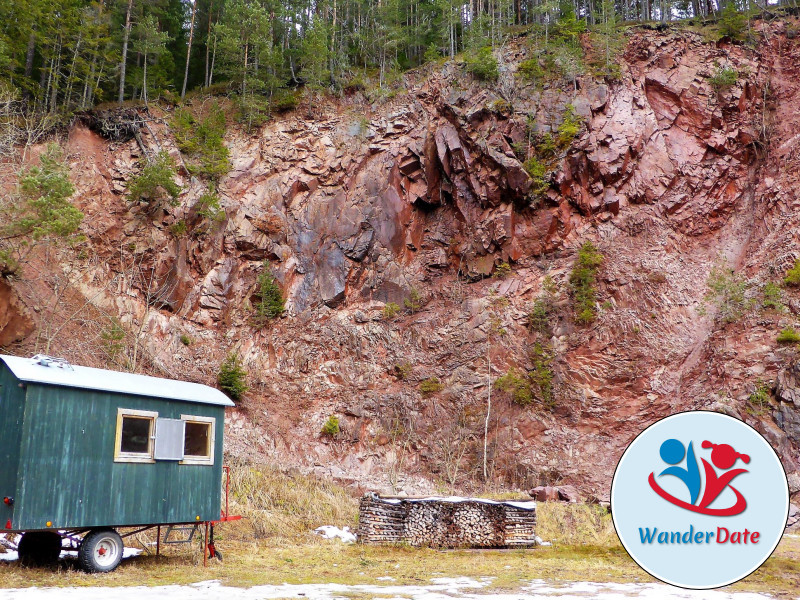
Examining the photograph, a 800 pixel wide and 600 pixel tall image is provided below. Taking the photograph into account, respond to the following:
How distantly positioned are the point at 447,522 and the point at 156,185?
20405mm

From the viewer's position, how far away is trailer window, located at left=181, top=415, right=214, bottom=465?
42.4ft

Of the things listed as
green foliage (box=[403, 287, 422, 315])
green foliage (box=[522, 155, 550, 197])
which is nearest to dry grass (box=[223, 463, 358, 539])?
green foliage (box=[403, 287, 422, 315])

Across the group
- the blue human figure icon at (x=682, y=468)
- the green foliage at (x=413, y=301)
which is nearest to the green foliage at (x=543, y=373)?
the green foliage at (x=413, y=301)

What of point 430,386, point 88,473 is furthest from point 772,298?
point 88,473

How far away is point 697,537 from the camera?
22.1 feet

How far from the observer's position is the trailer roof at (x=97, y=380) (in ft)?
35.3

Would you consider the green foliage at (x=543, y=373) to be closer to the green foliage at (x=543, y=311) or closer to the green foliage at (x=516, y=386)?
the green foliage at (x=516, y=386)

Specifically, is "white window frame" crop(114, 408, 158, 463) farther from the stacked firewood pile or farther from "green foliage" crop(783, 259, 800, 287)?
"green foliage" crop(783, 259, 800, 287)

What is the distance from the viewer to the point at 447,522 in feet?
53.5

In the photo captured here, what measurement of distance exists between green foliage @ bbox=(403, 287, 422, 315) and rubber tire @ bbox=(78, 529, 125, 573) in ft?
63.4

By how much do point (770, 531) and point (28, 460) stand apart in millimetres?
10591

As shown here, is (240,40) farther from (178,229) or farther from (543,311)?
(543,311)

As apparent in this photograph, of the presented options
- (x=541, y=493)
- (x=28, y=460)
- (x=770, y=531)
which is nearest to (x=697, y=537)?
(x=770, y=531)

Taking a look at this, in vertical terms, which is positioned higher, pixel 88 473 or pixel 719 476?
pixel 719 476
